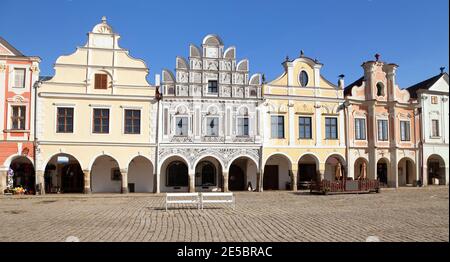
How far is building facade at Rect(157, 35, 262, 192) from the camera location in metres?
28.8

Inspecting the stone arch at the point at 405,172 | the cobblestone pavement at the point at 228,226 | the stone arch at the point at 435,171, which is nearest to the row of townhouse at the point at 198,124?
the stone arch at the point at 435,171

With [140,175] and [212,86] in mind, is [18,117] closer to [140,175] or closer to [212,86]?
[140,175]

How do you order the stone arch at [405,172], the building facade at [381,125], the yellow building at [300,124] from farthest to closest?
the stone arch at [405,172] → the building facade at [381,125] → the yellow building at [300,124]

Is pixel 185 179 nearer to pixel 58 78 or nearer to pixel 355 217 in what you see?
pixel 58 78

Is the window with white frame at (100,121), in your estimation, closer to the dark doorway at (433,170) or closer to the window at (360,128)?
the window at (360,128)

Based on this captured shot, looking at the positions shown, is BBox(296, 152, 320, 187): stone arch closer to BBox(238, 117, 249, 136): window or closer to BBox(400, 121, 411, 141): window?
BBox(238, 117, 249, 136): window

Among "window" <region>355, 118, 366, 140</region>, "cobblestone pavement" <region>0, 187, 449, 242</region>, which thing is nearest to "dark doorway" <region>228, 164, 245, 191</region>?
"window" <region>355, 118, 366, 140</region>

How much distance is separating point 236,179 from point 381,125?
12195 millimetres

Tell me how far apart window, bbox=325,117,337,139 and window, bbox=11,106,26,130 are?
21.1 meters

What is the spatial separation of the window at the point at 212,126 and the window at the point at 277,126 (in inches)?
162

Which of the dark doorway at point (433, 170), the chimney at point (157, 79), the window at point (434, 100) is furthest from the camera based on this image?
the dark doorway at point (433, 170)

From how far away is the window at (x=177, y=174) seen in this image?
98.9 ft

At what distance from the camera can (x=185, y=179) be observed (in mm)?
30312

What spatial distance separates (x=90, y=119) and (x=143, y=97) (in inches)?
148
